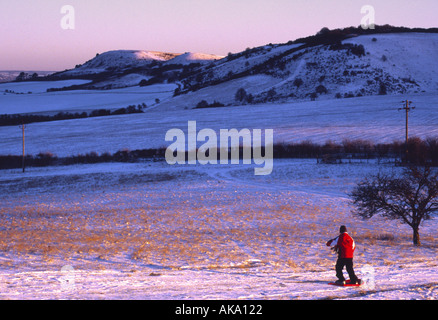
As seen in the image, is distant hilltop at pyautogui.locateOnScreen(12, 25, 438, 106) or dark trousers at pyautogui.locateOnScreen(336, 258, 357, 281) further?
distant hilltop at pyautogui.locateOnScreen(12, 25, 438, 106)

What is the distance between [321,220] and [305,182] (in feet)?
45.2

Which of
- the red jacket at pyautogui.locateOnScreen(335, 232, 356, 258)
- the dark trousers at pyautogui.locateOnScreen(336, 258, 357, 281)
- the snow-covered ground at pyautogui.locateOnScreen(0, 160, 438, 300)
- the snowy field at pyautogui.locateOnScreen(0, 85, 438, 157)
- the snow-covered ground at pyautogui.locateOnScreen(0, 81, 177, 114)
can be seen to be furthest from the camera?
the snow-covered ground at pyautogui.locateOnScreen(0, 81, 177, 114)

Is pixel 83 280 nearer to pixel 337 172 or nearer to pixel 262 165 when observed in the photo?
pixel 337 172

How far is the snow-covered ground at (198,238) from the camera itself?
12.9 m

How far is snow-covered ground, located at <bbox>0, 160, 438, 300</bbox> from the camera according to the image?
42.2ft

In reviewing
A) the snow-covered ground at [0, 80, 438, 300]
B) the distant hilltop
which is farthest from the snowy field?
the distant hilltop

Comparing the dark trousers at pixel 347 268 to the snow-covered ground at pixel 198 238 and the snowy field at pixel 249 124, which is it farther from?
the snowy field at pixel 249 124

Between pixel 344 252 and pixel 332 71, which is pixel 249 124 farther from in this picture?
pixel 344 252

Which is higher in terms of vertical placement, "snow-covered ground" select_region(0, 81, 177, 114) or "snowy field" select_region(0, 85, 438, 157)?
"snow-covered ground" select_region(0, 81, 177, 114)

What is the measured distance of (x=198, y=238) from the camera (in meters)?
23.1

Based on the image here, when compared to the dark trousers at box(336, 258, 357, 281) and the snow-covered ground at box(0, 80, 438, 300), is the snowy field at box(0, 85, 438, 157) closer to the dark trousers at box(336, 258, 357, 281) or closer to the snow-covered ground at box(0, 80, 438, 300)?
the snow-covered ground at box(0, 80, 438, 300)

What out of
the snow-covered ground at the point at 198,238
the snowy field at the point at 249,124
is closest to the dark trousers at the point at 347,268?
the snow-covered ground at the point at 198,238

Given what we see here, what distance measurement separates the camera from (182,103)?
352 feet

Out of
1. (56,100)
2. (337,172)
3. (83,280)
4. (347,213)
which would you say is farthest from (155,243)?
(56,100)
